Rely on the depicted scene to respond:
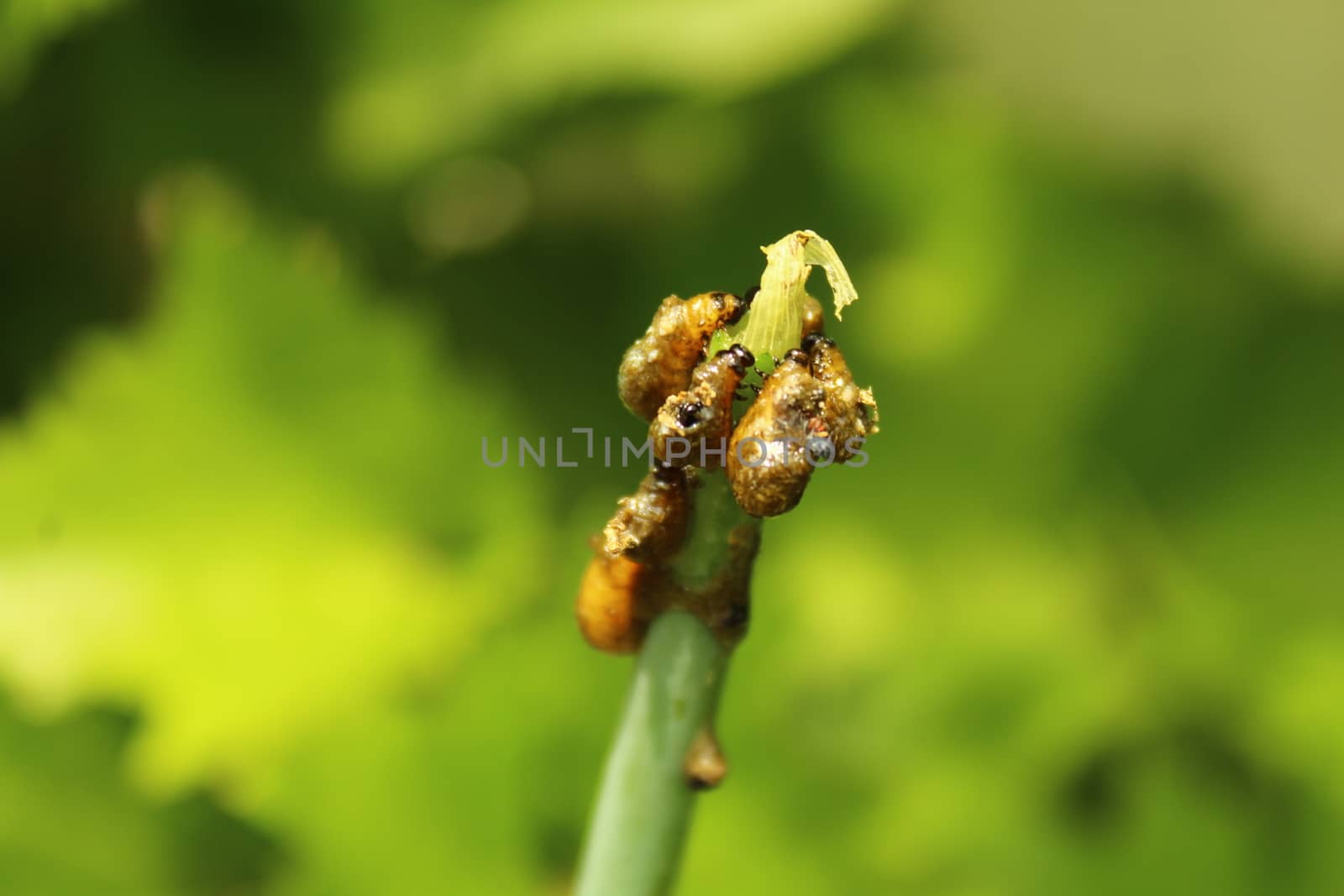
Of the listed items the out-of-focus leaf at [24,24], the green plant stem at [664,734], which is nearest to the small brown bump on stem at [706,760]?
the green plant stem at [664,734]

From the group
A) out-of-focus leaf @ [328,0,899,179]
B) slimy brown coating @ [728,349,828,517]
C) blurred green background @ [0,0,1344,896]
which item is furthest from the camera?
out-of-focus leaf @ [328,0,899,179]

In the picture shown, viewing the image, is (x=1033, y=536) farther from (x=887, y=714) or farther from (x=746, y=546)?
(x=746, y=546)

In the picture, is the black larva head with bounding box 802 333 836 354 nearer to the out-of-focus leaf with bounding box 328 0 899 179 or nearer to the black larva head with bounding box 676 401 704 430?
the black larva head with bounding box 676 401 704 430

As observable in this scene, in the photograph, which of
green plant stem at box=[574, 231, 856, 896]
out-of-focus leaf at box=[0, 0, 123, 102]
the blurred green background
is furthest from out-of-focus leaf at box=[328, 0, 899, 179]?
green plant stem at box=[574, 231, 856, 896]

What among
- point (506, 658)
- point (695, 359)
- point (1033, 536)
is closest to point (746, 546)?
point (695, 359)

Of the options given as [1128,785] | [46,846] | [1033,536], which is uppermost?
[1033,536]

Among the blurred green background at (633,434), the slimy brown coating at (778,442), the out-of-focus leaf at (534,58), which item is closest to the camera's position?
the slimy brown coating at (778,442)

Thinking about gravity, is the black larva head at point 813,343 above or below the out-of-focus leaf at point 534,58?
below

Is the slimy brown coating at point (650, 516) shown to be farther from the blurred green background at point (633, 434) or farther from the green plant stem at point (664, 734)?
the blurred green background at point (633, 434)

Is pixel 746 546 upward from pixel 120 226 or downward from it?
downward
